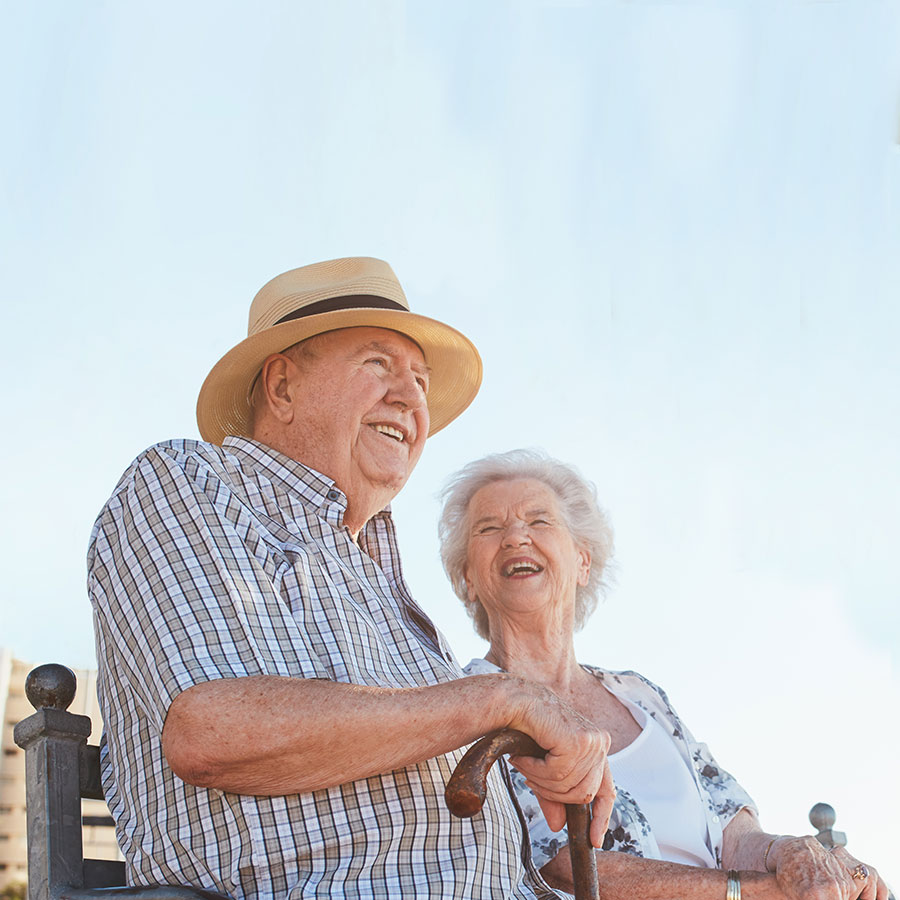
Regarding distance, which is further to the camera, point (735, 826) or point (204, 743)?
point (735, 826)

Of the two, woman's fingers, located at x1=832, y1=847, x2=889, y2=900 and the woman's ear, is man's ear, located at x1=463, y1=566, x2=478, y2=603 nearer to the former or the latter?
the woman's ear

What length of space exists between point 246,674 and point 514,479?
1927mm

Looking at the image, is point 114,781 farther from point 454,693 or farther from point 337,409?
point 337,409

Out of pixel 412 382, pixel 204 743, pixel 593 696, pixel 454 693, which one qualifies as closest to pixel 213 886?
pixel 204 743

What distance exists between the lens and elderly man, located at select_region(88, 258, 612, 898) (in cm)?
162

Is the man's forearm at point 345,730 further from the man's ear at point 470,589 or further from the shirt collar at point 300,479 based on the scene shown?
the man's ear at point 470,589

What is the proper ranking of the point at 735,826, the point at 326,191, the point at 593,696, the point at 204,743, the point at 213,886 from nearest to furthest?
the point at 204,743
the point at 213,886
the point at 735,826
the point at 593,696
the point at 326,191

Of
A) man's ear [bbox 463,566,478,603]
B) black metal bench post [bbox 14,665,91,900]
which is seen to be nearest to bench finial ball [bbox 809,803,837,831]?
man's ear [bbox 463,566,478,603]

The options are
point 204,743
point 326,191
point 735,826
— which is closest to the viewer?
point 204,743

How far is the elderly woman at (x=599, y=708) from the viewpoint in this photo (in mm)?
2498

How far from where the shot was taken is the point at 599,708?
3160 millimetres

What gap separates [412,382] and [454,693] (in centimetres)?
103

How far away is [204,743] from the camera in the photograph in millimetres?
1579

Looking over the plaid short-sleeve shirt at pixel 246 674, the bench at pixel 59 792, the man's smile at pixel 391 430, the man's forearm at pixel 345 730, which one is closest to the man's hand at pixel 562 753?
the man's forearm at pixel 345 730
